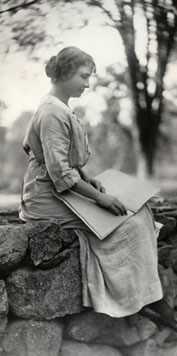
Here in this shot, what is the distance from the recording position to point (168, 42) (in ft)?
3.13

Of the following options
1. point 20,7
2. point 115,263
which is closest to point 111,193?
point 115,263

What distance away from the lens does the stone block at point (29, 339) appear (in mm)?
799

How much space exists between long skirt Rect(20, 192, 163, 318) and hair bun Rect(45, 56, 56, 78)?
0.26 metres

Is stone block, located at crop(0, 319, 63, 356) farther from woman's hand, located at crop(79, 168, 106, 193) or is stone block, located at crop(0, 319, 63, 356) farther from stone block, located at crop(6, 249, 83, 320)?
woman's hand, located at crop(79, 168, 106, 193)

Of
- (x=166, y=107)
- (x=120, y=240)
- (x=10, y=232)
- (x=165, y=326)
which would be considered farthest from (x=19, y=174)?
(x=165, y=326)

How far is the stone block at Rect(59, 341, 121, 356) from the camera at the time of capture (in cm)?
83

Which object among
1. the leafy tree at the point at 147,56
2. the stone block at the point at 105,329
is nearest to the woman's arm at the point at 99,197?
the leafy tree at the point at 147,56

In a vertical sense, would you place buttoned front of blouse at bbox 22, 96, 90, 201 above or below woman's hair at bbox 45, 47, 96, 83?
below

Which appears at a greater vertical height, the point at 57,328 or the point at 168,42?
the point at 168,42

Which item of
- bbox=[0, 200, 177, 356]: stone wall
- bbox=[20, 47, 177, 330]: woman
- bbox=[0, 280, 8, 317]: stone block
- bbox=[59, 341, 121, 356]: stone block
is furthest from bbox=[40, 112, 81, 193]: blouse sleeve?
bbox=[59, 341, 121, 356]: stone block

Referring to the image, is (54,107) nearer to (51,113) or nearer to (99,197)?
(51,113)

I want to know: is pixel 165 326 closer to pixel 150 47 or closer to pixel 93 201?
pixel 93 201

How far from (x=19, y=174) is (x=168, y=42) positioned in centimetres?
48

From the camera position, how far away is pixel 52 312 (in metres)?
0.82
